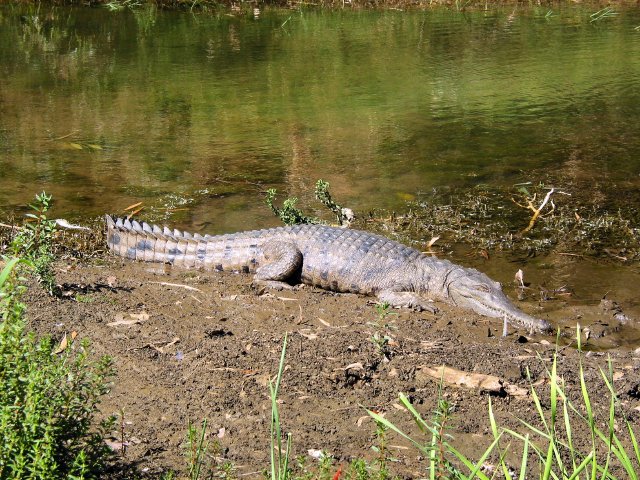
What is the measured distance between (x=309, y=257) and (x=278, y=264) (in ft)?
0.92

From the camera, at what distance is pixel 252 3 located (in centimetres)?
1947

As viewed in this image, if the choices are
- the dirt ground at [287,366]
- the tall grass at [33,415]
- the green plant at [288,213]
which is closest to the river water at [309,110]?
the green plant at [288,213]

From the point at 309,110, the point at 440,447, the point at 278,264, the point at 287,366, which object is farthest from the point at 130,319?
the point at 309,110

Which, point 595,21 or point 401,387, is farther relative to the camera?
point 595,21

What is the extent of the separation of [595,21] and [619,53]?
336 centimetres

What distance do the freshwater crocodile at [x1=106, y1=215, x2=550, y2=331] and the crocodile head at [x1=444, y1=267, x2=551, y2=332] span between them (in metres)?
0.02

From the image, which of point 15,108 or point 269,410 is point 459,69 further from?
point 269,410

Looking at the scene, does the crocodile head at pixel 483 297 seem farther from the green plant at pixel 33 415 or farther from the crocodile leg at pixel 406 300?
the green plant at pixel 33 415

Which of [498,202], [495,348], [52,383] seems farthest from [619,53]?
[52,383]

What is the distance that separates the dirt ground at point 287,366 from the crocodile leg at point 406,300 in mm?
192

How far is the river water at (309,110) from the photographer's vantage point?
8.03 metres

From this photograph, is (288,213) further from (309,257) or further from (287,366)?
(287,366)

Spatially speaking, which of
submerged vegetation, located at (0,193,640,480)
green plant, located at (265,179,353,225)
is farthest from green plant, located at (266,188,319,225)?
submerged vegetation, located at (0,193,640,480)

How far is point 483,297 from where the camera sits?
5621mm
